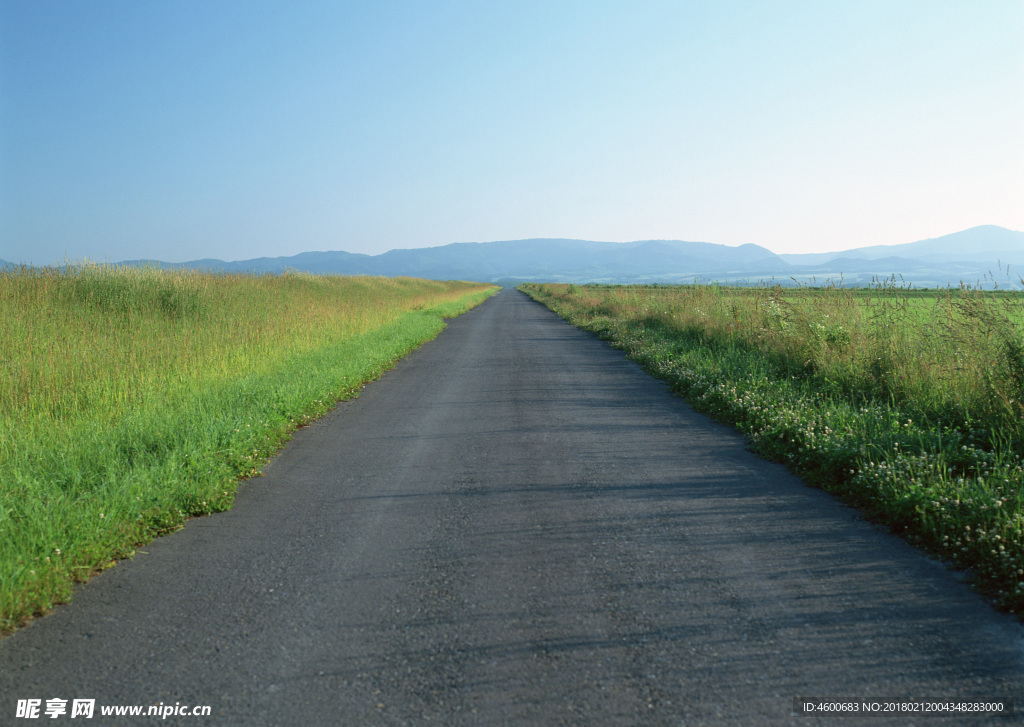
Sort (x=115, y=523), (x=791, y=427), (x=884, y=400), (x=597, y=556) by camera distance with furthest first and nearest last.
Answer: (x=884, y=400)
(x=791, y=427)
(x=115, y=523)
(x=597, y=556)

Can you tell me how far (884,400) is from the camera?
25.0 ft

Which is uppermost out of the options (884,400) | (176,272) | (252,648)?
(176,272)

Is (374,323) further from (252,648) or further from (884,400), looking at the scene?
(252,648)

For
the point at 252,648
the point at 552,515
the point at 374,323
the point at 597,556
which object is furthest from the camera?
the point at 374,323

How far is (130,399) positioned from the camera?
7.62 m

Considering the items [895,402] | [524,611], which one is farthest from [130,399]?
[895,402]

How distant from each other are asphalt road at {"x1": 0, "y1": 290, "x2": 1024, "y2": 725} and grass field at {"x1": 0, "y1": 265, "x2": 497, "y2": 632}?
33 cm

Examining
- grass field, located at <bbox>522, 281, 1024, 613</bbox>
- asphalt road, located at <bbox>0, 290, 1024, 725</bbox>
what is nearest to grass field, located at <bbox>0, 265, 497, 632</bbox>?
asphalt road, located at <bbox>0, 290, 1024, 725</bbox>

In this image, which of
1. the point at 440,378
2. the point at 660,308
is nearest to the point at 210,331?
the point at 440,378

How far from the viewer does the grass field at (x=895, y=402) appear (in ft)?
13.6

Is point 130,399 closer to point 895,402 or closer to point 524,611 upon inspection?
point 524,611

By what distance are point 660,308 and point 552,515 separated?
55.2 ft

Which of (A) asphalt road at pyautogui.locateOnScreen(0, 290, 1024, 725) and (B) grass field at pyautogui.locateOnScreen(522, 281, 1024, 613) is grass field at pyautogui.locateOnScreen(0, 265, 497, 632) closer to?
(A) asphalt road at pyautogui.locateOnScreen(0, 290, 1024, 725)

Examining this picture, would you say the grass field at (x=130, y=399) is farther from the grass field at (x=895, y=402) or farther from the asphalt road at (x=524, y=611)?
the grass field at (x=895, y=402)
